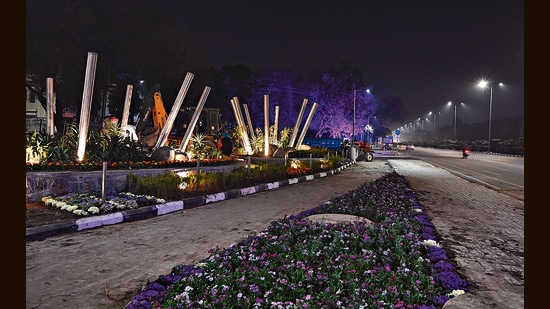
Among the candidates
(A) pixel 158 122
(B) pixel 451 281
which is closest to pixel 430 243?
(B) pixel 451 281

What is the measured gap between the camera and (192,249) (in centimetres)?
604

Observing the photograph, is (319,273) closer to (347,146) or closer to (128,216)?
(128,216)

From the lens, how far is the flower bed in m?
3.88

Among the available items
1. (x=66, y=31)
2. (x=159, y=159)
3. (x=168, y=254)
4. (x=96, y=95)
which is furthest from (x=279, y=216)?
(x=96, y=95)

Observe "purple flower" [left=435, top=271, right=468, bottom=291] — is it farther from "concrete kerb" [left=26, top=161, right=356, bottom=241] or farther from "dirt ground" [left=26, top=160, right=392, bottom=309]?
"concrete kerb" [left=26, top=161, right=356, bottom=241]

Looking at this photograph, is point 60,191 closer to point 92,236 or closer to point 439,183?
point 92,236

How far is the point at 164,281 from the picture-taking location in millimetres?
4430

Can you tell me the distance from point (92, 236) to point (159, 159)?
809cm

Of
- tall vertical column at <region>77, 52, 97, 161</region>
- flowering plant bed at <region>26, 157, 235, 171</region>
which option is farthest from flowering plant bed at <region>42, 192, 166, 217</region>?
tall vertical column at <region>77, 52, 97, 161</region>

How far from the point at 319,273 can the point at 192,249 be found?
2336mm

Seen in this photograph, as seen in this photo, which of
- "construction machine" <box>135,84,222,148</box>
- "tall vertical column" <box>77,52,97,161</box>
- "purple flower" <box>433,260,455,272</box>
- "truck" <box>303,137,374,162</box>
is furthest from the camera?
"truck" <box>303,137,374,162</box>

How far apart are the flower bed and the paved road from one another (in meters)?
0.38

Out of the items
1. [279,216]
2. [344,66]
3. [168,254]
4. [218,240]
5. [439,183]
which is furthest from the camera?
[344,66]

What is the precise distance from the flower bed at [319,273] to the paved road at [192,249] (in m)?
0.38
